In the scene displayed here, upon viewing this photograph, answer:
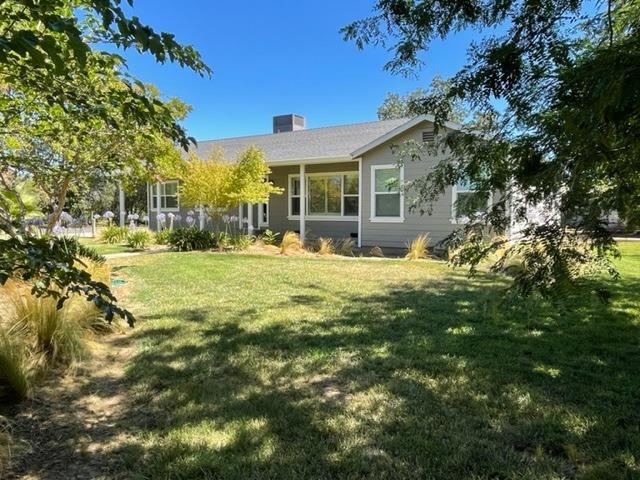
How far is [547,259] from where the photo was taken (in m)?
2.95

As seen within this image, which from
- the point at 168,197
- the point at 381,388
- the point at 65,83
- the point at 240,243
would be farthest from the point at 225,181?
the point at 381,388

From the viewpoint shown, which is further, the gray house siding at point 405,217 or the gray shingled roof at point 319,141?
the gray shingled roof at point 319,141

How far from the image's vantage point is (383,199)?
48.8 ft

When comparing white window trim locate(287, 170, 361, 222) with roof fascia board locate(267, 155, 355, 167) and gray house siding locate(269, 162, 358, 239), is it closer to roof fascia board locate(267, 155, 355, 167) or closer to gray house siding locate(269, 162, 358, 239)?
gray house siding locate(269, 162, 358, 239)

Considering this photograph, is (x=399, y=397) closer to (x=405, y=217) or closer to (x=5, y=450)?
(x=5, y=450)

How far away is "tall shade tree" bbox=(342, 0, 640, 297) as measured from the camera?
106 inches

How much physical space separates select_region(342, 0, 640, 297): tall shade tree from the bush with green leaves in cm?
1166

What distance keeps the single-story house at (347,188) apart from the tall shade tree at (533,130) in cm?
863

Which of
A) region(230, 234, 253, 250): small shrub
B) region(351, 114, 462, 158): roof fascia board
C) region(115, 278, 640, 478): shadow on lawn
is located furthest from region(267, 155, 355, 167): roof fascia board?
region(115, 278, 640, 478): shadow on lawn

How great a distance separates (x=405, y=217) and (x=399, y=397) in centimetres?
1123

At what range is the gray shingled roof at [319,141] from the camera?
634 inches

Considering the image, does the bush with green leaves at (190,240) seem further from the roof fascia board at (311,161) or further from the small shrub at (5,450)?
the small shrub at (5,450)

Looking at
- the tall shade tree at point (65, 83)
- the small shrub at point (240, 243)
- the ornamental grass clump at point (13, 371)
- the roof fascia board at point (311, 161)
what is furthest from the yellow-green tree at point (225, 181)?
the ornamental grass clump at point (13, 371)

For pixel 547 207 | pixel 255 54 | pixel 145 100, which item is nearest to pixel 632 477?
pixel 547 207
